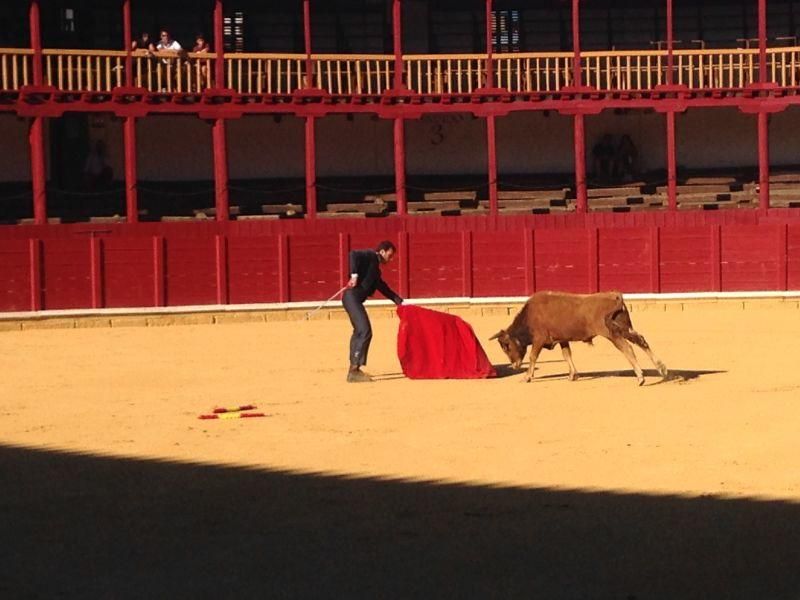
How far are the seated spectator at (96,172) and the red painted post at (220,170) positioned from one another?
2.15 m

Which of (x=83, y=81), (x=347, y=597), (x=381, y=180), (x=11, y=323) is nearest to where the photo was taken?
(x=347, y=597)

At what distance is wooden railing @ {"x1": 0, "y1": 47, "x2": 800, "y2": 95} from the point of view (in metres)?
32.4

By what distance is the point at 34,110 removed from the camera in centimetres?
3150

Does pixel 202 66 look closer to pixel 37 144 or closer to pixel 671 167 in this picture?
pixel 37 144

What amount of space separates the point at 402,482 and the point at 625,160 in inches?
984

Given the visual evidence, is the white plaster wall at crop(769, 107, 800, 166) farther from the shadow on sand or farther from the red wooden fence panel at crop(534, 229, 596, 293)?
the shadow on sand

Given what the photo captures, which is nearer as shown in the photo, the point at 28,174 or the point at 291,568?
the point at 291,568

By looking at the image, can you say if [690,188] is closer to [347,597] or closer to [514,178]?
[514,178]

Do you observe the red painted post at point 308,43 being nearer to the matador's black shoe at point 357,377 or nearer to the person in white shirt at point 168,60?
the person in white shirt at point 168,60

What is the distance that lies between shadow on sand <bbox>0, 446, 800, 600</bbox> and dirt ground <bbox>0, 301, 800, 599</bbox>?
22mm

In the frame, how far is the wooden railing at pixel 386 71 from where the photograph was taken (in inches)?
1275

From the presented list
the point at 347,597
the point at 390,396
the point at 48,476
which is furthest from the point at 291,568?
the point at 390,396

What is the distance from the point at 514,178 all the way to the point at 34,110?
9310 millimetres

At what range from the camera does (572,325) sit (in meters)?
16.6
